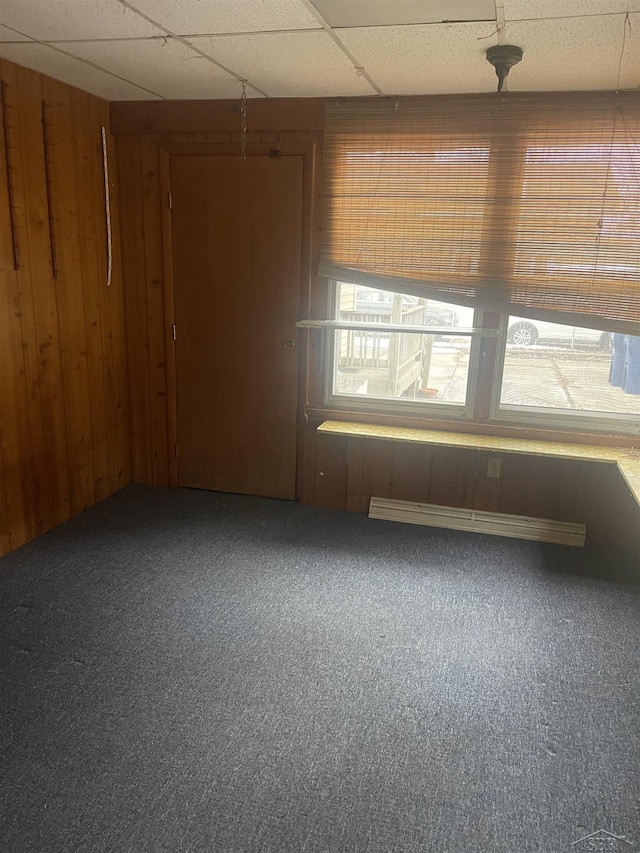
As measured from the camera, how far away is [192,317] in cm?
395

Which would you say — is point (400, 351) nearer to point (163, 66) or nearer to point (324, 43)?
point (324, 43)

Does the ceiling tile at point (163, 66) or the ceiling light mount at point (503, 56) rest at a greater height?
the ceiling tile at point (163, 66)

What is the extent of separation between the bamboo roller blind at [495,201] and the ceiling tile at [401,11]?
109 centimetres

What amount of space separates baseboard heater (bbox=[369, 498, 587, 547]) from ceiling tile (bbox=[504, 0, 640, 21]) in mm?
2426

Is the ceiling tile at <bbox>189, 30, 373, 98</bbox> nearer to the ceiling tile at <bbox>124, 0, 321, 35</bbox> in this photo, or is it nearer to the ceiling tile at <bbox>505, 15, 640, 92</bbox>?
the ceiling tile at <bbox>124, 0, 321, 35</bbox>

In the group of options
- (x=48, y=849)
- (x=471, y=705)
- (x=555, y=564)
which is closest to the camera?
(x=48, y=849)

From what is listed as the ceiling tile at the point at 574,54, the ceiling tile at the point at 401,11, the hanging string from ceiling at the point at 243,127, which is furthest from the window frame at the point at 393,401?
the ceiling tile at the point at 401,11

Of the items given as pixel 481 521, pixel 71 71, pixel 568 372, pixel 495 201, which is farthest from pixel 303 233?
pixel 481 521

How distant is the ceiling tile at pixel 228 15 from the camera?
2.17m

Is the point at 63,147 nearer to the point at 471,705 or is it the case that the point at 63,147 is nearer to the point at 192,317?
the point at 192,317

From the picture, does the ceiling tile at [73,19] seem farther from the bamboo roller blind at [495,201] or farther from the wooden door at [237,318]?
the bamboo roller blind at [495,201]

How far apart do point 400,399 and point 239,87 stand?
1905mm

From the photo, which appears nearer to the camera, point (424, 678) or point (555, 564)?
point (424, 678)

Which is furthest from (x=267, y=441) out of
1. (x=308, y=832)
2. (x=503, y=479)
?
(x=308, y=832)
